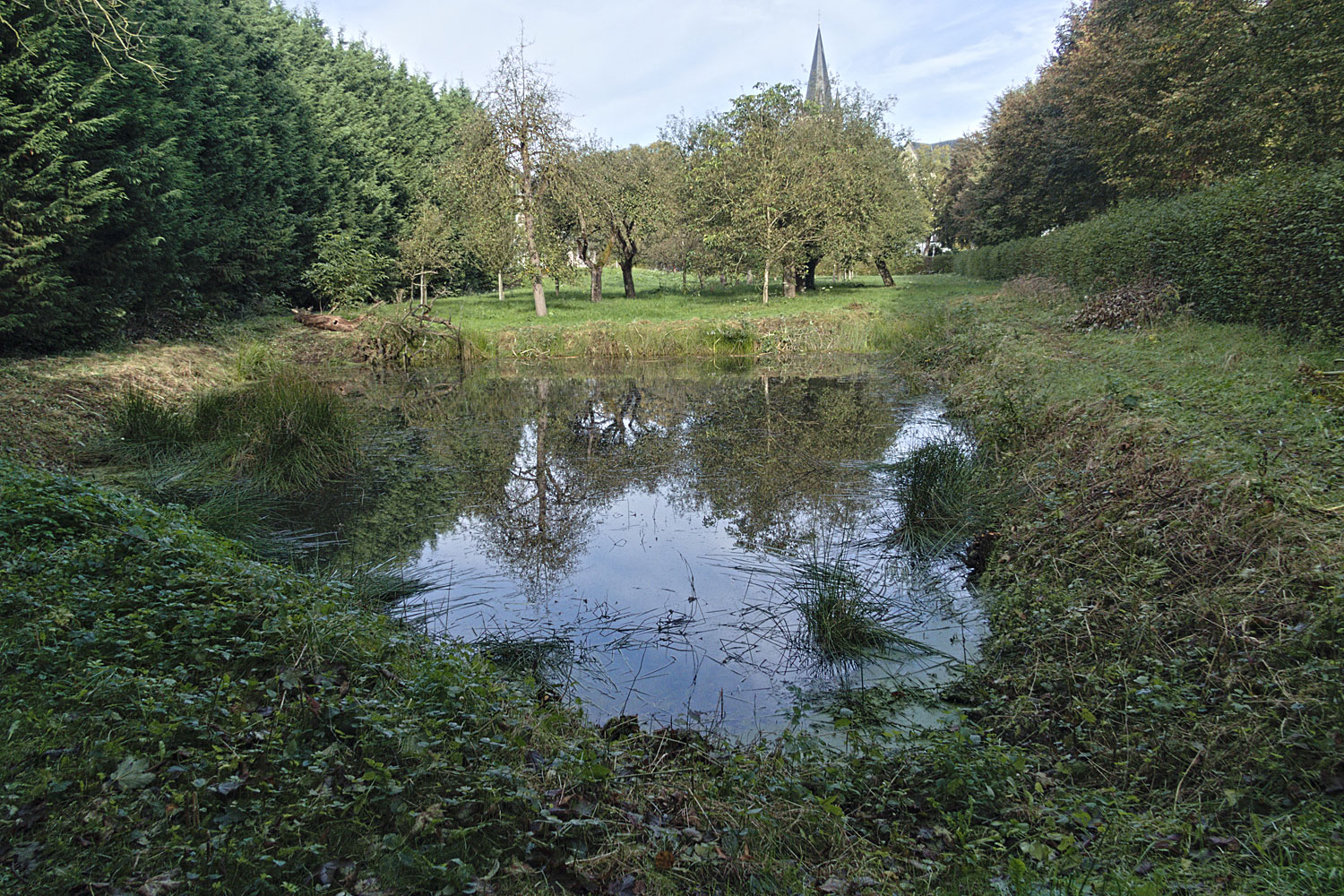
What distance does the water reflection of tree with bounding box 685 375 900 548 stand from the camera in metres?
5.88

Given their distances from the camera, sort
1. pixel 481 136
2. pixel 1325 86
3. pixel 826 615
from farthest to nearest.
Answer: pixel 481 136 → pixel 1325 86 → pixel 826 615

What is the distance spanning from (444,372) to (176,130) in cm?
584

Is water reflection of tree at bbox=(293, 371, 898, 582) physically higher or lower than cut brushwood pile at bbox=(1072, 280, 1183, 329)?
lower

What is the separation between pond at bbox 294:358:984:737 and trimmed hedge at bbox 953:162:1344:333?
313 centimetres

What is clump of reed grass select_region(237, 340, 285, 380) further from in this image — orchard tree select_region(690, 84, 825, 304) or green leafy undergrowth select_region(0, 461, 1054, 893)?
orchard tree select_region(690, 84, 825, 304)

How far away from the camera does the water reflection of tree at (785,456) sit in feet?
19.3

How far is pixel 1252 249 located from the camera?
755 cm

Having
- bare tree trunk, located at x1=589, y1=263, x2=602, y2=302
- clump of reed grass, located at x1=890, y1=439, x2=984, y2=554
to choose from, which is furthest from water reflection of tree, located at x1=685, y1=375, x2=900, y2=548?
bare tree trunk, located at x1=589, y1=263, x2=602, y2=302

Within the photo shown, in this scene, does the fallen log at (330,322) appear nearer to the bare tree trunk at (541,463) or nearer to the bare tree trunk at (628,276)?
the bare tree trunk at (541,463)

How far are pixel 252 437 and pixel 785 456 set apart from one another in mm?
4978

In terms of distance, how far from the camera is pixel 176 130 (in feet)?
42.2

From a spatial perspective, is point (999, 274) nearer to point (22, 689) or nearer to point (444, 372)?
point (444, 372)

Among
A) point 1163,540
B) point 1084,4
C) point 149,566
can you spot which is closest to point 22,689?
point 149,566

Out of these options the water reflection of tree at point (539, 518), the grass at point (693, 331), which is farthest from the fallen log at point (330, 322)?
the water reflection of tree at point (539, 518)
